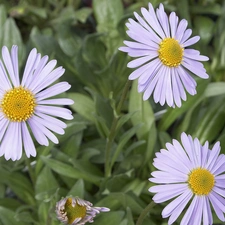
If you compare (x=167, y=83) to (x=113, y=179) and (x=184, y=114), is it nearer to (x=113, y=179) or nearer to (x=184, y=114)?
(x=113, y=179)

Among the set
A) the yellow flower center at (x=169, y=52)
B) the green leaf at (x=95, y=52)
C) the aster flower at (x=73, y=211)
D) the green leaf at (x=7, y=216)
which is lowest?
the aster flower at (x=73, y=211)

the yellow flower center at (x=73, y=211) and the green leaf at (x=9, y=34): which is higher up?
the green leaf at (x=9, y=34)

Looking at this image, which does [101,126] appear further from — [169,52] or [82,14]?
[82,14]

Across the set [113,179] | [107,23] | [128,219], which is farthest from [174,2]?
[128,219]

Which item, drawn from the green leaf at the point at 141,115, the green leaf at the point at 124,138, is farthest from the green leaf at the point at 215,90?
the green leaf at the point at 124,138

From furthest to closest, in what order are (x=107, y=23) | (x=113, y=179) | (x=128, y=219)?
(x=107, y=23), (x=113, y=179), (x=128, y=219)

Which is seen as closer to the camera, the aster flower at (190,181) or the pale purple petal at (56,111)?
the aster flower at (190,181)

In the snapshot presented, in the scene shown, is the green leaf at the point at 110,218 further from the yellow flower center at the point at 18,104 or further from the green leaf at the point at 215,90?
the green leaf at the point at 215,90

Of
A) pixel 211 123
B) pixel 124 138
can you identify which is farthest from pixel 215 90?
pixel 124 138
